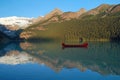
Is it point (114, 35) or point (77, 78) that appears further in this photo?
point (114, 35)

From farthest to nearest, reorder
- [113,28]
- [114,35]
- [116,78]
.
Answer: [113,28] → [114,35] → [116,78]

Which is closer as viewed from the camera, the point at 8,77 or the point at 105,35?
the point at 8,77

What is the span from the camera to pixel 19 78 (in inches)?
1510

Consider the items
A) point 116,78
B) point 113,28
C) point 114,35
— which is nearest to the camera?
point 116,78

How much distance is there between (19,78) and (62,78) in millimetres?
6318

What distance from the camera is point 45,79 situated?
1479 inches

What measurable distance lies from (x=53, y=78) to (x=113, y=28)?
167 metres

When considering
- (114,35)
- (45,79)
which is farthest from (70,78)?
(114,35)

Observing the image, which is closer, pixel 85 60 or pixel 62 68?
pixel 62 68

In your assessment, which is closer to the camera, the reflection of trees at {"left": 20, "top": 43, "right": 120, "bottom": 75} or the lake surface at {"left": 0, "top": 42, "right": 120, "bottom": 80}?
the lake surface at {"left": 0, "top": 42, "right": 120, "bottom": 80}

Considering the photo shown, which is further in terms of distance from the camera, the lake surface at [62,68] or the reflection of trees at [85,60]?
the reflection of trees at [85,60]

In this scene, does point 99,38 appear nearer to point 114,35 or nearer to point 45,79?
point 114,35

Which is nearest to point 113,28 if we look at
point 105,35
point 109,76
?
point 105,35

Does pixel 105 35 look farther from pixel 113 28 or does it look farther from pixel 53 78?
pixel 53 78
